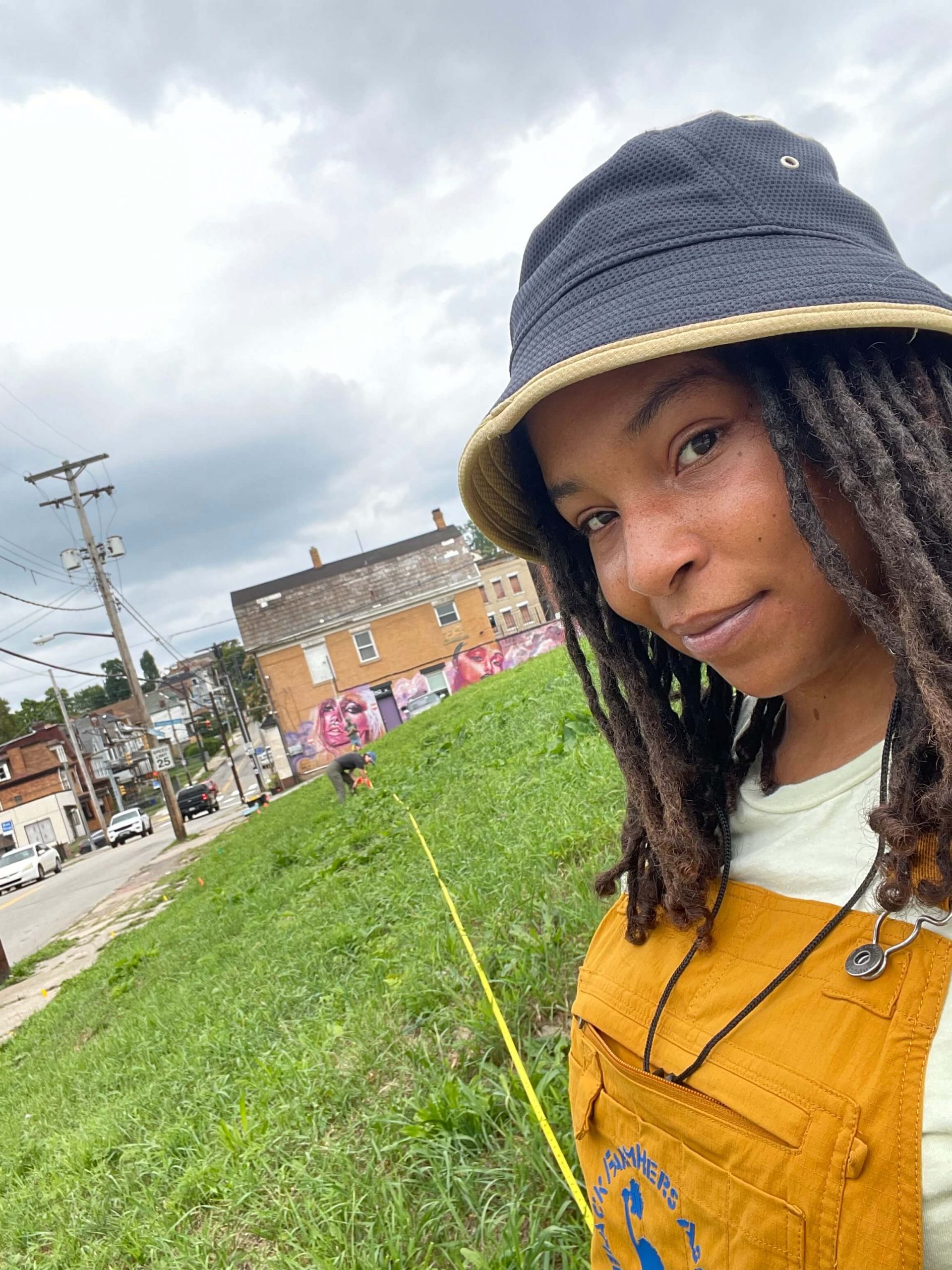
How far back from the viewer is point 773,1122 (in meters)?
0.91

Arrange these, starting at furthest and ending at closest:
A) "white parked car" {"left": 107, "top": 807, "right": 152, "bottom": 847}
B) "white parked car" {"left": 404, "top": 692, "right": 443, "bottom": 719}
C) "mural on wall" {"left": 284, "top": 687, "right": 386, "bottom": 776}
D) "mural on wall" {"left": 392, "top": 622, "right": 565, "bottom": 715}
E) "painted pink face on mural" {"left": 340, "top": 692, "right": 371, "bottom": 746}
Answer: "white parked car" {"left": 107, "top": 807, "right": 152, "bottom": 847}
"painted pink face on mural" {"left": 340, "top": 692, "right": 371, "bottom": 746}
"mural on wall" {"left": 284, "top": 687, "right": 386, "bottom": 776}
"white parked car" {"left": 404, "top": 692, "right": 443, "bottom": 719}
"mural on wall" {"left": 392, "top": 622, "right": 565, "bottom": 715}

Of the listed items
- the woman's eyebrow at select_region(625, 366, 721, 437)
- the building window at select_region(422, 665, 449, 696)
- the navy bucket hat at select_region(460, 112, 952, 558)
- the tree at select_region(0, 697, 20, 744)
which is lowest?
the building window at select_region(422, 665, 449, 696)

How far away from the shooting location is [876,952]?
0.88 meters

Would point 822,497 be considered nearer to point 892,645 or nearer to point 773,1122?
point 892,645

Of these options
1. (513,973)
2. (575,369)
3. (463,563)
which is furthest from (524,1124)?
(463,563)

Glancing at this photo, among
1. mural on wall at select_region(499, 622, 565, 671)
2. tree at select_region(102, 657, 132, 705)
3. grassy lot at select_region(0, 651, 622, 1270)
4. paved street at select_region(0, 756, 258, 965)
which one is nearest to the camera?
grassy lot at select_region(0, 651, 622, 1270)

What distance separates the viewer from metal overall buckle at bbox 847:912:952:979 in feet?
2.80

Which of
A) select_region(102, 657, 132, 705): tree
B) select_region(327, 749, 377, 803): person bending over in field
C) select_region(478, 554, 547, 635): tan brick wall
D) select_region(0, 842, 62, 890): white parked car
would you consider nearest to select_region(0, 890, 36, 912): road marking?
select_region(0, 842, 62, 890): white parked car

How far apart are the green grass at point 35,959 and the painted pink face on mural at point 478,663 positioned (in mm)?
23141

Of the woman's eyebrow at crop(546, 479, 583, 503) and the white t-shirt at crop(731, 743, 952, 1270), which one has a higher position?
the woman's eyebrow at crop(546, 479, 583, 503)

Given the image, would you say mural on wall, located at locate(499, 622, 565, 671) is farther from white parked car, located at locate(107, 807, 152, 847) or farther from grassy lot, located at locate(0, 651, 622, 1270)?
grassy lot, located at locate(0, 651, 622, 1270)

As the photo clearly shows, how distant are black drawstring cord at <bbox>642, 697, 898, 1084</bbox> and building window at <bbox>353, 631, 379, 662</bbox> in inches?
1449

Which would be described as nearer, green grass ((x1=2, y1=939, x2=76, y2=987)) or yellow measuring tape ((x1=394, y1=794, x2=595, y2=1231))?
yellow measuring tape ((x1=394, y1=794, x2=595, y2=1231))

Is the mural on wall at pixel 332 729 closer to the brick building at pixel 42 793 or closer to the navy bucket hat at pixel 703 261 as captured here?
the brick building at pixel 42 793
